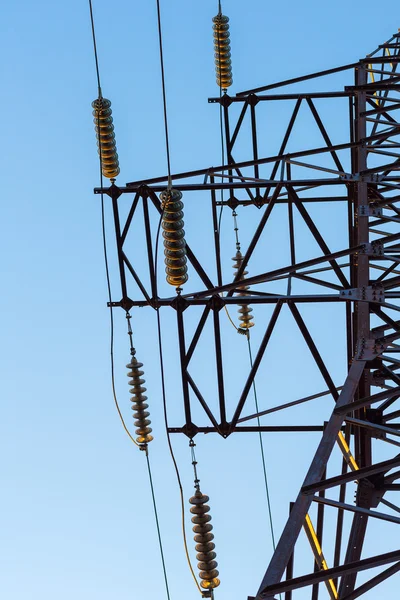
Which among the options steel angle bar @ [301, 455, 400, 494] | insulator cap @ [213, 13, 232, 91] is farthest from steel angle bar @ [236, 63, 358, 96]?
steel angle bar @ [301, 455, 400, 494]

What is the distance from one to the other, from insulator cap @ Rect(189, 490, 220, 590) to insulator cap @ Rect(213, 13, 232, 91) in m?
10.0

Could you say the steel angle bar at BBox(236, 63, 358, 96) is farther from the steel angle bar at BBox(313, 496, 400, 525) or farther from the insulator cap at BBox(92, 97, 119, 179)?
the steel angle bar at BBox(313, 496, 400, 525)

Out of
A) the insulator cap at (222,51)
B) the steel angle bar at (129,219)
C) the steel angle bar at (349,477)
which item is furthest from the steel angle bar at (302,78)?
the steel angle bar at (349,477)

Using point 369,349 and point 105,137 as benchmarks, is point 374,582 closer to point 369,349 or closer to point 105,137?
point 369,349

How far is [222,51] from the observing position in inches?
913

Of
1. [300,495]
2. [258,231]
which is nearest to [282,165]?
[258,231]

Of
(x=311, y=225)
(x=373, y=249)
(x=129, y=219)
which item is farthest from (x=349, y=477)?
(x=129, y=219)

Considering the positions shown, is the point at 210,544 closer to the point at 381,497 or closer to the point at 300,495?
the point at 381,497

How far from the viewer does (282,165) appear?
17625 millimetres

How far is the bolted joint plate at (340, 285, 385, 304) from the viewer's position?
48.4 feet

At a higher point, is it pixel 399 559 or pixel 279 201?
pixel 279 201

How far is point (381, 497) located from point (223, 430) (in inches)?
90.8

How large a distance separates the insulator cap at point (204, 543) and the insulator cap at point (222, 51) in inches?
395

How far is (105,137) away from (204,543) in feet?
21.2
